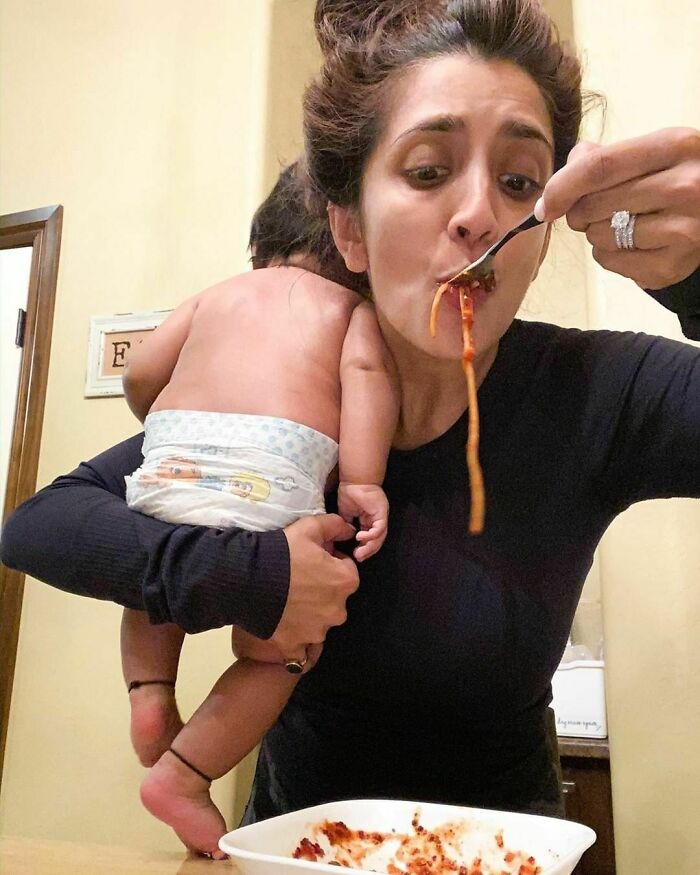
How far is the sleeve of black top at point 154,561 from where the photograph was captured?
0.68 m

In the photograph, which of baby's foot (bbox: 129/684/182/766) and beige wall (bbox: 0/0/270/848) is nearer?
baby's foot (bbox: 129/684/182/766)

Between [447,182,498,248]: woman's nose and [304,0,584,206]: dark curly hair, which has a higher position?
[304,0,584,206]: dark curly hair

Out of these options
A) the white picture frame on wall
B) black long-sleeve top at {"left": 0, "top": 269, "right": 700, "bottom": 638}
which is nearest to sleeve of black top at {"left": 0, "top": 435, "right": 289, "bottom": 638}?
black long-sleeve top at {"left": 0, "top": 269, "right": 700, "bottom": 638}

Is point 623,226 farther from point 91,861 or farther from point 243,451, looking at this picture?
point 91,861

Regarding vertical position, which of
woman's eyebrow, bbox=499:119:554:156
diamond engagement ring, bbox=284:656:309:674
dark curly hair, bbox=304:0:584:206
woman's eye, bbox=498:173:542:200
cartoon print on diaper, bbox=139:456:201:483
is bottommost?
diamond engagement ring, bbox=284:656:309:674

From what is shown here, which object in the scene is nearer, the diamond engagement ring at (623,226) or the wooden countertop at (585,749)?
the diamond engagement ring at (623,226)

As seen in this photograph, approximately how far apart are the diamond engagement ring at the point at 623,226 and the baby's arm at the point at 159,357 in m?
0.56

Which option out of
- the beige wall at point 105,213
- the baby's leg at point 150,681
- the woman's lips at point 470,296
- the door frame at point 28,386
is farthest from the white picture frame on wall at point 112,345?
the woman's lips at point 470,296

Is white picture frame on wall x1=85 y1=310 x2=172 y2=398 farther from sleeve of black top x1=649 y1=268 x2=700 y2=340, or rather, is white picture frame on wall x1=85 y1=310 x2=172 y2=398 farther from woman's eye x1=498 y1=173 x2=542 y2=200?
sleeve of black top x1=649 y1=268 x2=700 y2=340

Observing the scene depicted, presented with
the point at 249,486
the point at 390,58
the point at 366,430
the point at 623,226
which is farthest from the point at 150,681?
the point at 390,58

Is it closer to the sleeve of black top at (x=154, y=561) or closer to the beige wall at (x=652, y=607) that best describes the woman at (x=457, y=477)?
the sleeve of black top at (x=154, y=561)

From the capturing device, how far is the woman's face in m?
0.77

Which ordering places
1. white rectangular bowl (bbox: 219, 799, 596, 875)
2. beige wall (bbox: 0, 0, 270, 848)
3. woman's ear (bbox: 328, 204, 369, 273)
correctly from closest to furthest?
white rectangular bowl (bbox: 219, 799, 596, 875), woman's ear (bbox: 328, 204, 369, 273), beige wall (bbox: 0, 0, 270, 848)

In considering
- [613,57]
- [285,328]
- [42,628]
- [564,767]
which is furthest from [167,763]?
[613,57]
